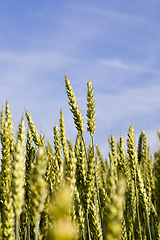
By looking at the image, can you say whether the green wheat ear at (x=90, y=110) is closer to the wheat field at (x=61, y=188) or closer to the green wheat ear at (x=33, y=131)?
the wheat field at (x=61, y=188)

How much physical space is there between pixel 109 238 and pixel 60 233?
56cm

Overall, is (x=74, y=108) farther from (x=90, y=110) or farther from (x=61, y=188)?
(x=61, y=188)

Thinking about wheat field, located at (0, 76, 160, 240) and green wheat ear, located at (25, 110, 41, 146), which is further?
green wheat ear, located at (25, 110, 41, 146)

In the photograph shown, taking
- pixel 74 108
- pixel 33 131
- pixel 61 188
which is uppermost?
pixel 74 108

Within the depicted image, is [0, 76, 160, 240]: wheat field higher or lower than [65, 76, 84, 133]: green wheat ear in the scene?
lower

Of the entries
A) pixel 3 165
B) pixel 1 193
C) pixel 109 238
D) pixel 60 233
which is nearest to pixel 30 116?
pixel 3 165

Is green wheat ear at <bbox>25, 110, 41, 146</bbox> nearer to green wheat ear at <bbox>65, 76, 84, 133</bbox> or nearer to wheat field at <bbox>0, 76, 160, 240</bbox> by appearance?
wheat field at <bbox>0, 76, 160, 240</bbox>

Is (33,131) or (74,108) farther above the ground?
(74,108)

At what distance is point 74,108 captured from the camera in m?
3.09

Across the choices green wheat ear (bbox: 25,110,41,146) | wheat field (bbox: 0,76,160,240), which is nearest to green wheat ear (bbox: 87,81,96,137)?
wheat field (bbox: 0,76,160,240)

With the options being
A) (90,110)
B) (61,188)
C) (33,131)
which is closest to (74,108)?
(90,110)

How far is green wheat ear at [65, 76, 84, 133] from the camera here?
3.01m

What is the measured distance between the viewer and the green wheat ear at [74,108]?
3.01 metres

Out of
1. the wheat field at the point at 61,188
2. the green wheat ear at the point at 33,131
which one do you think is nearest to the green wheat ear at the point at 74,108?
the wheat field at the point at 61,188
